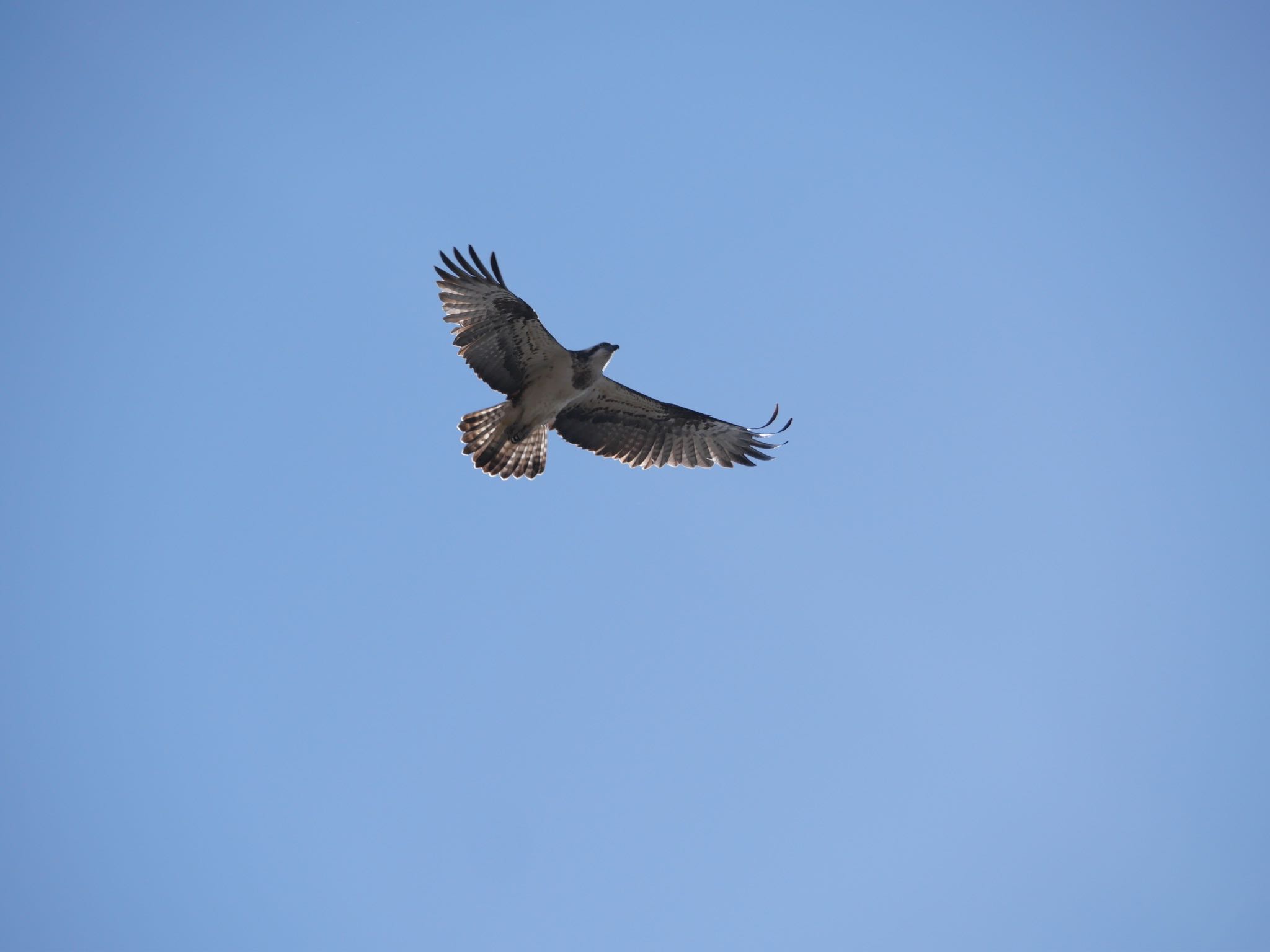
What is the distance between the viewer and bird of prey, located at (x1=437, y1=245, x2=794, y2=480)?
1205cm

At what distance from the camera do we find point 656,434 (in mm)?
13883

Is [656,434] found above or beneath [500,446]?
above

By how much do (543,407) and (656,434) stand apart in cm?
188

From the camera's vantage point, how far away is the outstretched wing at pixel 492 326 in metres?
11.9

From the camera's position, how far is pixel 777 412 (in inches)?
523

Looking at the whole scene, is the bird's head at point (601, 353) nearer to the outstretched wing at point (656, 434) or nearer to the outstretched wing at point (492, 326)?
the outstretched wing at point (492, 326)

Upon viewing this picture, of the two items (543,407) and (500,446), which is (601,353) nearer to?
(543,407)

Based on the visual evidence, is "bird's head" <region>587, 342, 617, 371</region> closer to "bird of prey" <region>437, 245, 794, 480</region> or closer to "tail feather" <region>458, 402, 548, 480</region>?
"bird of prey" <region>437, 245, 794, 480</region>

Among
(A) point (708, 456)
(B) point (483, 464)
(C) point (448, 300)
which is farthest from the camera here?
(A) point (708, 456)

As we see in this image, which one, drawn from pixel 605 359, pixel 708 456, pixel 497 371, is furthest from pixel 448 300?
pixel 708 456

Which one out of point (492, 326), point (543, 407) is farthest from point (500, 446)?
point (492, 326)

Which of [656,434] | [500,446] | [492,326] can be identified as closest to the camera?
[492,326]

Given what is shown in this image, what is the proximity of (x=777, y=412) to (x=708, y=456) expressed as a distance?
1246 millimetres

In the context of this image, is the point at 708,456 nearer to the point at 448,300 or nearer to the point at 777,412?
the point at 777,412
